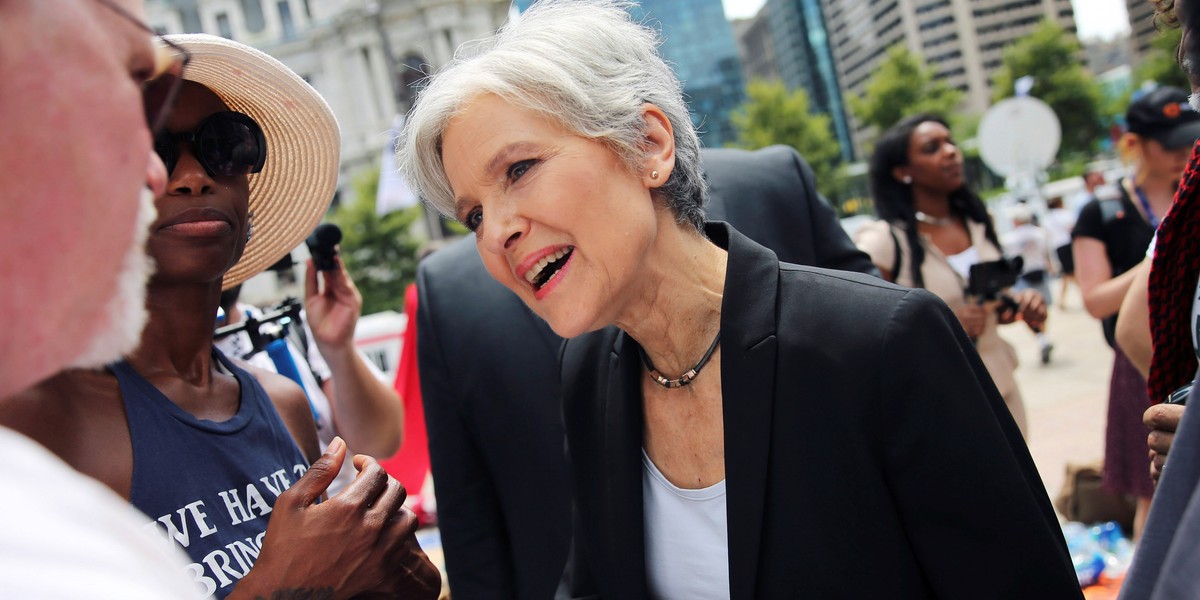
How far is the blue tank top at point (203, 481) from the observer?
1540mm

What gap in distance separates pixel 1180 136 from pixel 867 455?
2877 mm

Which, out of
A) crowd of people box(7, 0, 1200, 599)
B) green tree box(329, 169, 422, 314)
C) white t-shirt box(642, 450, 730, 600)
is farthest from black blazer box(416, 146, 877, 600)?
green tree box(329, 169, 422, 314)

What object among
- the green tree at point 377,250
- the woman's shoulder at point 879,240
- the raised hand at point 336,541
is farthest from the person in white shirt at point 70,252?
the green tree at point 377,250

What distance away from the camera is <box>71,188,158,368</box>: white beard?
0.86 metres

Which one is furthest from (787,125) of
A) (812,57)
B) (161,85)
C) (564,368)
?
(812,57)

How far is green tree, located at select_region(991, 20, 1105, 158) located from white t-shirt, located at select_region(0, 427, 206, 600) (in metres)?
52.0

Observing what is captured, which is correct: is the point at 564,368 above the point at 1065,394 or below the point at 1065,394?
above

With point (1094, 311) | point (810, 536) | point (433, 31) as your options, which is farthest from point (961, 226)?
point (433, 31)

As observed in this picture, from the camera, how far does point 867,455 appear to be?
153 cm

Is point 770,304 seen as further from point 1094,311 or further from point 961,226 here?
point 961,226

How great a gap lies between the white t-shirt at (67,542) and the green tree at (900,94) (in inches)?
1846

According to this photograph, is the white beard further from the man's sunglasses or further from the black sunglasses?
the black sunglasses

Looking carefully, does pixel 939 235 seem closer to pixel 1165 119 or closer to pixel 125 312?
pixel 1165 119

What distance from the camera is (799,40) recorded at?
420ft
